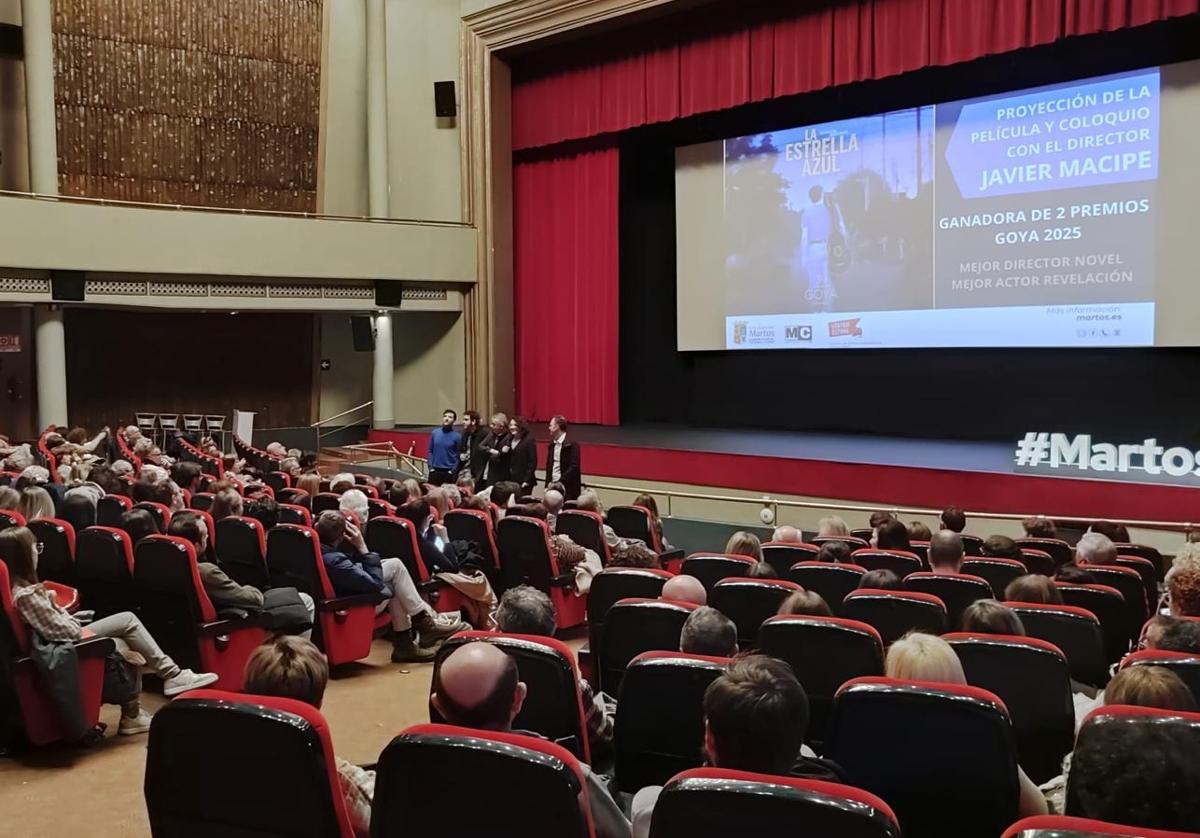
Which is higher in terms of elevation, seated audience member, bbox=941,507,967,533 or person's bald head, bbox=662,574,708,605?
person's bald head, bbox=662,574,708,605

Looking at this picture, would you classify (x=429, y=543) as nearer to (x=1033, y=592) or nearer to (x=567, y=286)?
(x=1033, y=592)

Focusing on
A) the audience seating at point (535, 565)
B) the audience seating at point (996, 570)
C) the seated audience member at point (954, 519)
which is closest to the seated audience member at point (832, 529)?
the seated audience member at point (954, 519)

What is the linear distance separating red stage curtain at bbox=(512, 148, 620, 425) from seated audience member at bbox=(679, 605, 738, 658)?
42.3 feet

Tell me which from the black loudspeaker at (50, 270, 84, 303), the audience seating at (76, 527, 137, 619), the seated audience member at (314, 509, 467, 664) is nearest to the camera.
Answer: the audience seating at (76, 527, 137, 619)

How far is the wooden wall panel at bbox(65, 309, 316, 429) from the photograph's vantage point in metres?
16.6

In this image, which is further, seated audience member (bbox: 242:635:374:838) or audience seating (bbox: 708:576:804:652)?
audience seating (bbox: 708:576:804:652)

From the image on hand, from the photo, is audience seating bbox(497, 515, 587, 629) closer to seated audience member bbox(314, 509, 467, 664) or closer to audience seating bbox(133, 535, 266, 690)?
seated audience member bbox(314, 509, 467, 664)

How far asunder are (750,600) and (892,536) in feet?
6.66

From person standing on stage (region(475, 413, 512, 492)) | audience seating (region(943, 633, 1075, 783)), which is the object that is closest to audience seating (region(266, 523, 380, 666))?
audience seating (region(943, 633, 1075, 783))

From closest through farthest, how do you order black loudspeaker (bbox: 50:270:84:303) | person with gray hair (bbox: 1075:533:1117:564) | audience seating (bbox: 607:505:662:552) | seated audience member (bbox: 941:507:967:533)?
person with gray hair (bbox: 1075:533:1117:564)
seated audience member (bbox: 941:507:967:533)
audience seating (bbox: 607:505:662:552)
black loudspeaker (bbox: 50:270:84:303)

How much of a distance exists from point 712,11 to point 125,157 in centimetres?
877

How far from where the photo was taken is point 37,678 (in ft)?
13.3

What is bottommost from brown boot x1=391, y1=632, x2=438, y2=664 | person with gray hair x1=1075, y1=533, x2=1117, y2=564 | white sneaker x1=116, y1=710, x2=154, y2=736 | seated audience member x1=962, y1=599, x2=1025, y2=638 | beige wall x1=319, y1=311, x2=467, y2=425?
brown boot x1=391, y1=632, x2=438, y2=664

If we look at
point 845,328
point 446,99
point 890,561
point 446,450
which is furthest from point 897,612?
point 446,99
